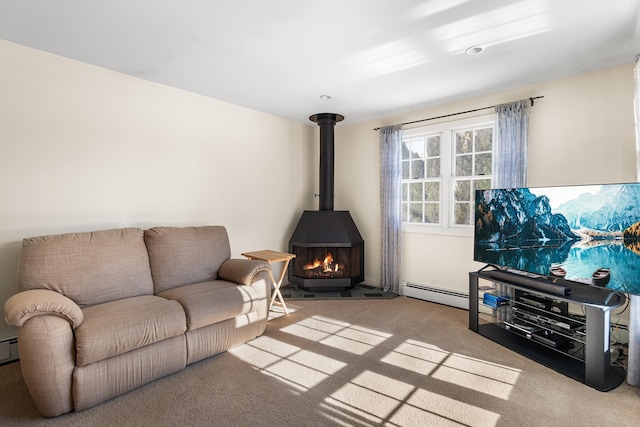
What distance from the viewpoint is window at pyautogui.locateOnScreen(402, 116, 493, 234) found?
3828 millimetres

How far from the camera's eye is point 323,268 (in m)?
4.62

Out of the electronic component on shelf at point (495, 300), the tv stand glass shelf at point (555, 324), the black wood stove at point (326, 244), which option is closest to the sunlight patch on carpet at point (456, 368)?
the tv stand glass shelf at point (555, 324)

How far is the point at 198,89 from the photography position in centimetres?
357

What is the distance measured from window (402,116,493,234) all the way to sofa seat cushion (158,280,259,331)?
8.32 feet

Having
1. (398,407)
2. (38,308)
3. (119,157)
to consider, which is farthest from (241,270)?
(398,407)

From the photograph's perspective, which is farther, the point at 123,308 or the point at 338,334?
the point at 338,334

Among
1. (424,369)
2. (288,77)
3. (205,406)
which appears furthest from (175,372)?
(288,77)

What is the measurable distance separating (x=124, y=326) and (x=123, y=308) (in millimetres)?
217

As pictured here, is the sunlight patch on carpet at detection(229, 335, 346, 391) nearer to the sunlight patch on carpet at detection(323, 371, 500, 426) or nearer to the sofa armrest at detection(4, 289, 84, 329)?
the sunlight patch on carpet at detection(323, 371, 500, 426)

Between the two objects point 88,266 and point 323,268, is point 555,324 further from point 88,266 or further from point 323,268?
point 88,266

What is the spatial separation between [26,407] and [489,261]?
3719 mm

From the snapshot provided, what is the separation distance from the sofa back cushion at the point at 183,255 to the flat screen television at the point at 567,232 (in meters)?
2.68

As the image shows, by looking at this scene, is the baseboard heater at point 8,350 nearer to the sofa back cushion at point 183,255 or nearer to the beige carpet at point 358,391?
the beige carpet at point 358,391

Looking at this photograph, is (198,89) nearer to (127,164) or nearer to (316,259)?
(127,164)
